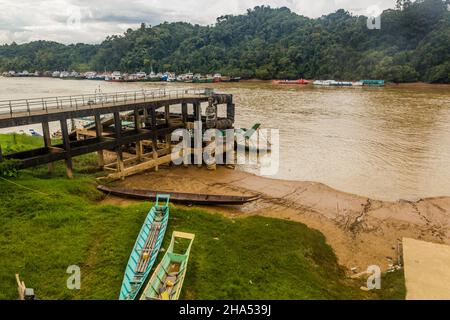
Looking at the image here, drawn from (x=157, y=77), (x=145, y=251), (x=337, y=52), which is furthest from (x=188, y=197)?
(x=157, y=77)

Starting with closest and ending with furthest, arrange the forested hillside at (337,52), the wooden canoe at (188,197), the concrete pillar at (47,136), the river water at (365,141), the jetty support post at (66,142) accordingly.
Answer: the wooden canoe at (188,197), the concrete pillar at (47,136), the jetty support post at (66,142), the river water at (365,141), the forested hillside at (337,52)

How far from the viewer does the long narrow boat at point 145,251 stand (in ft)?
42.8

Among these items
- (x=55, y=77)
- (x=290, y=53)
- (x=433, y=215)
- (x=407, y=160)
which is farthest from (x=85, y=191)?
(x=55, y=77)

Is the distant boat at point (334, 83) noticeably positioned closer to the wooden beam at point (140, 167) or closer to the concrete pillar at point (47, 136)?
the wooden beam at point (140, 167)

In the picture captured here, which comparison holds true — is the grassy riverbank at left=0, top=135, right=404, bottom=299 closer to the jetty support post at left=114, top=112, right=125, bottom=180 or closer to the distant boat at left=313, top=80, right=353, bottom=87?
the jetty support post at left=114, top=112, right=125, bottom=180

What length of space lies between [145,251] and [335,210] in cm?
1453

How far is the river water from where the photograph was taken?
31.0 m

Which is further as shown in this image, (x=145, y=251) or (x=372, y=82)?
(x=372, y=82)

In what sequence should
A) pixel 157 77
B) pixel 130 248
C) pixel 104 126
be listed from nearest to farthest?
1. pixel 130 248
2. pixel 104 126
3. pixel 157 77

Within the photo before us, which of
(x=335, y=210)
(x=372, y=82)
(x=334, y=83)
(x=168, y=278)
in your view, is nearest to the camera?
(x=168, y=278)

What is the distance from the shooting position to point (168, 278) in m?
13.9

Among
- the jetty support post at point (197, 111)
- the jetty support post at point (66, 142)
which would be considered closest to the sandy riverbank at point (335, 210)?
the jetty support post at point (66, 142)

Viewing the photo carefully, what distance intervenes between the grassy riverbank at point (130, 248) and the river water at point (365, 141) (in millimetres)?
13778

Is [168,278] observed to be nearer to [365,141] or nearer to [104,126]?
[104,126]
